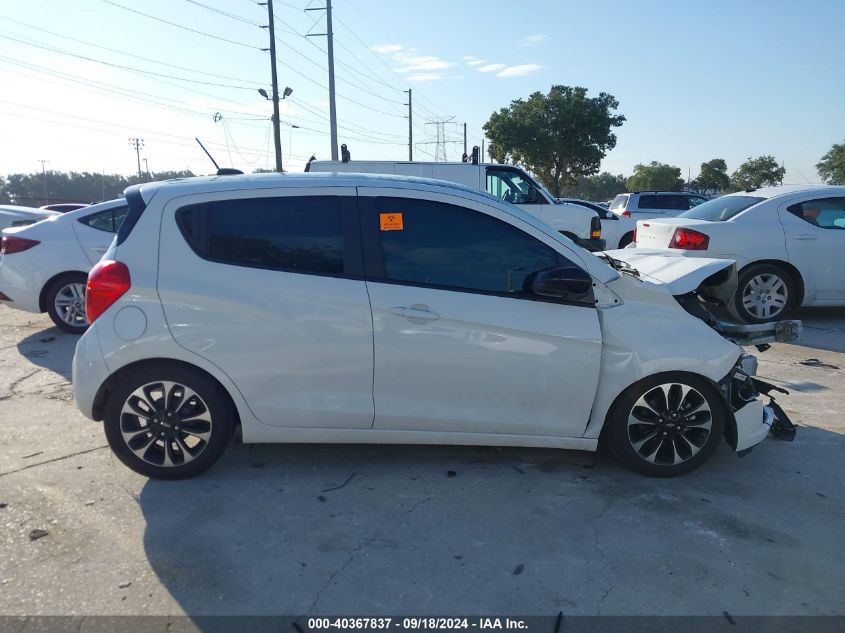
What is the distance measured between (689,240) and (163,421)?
6.54 m

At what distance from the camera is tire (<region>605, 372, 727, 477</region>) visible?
3668 mm

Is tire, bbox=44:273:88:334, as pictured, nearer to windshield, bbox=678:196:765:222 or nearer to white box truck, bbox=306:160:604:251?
white box truck, bbox=306:160:604:251

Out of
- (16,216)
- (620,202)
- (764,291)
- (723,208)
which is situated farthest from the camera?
(620,202)

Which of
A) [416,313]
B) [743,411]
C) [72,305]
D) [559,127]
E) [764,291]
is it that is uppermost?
[559,127]

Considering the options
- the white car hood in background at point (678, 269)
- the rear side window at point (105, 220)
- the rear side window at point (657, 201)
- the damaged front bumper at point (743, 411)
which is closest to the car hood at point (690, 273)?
the white car hood in background at point (678, 269)

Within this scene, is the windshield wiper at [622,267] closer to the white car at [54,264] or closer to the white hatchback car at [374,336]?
the white hatchback car at [374,336]

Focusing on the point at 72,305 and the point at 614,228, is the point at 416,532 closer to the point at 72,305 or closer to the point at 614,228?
the point at 72,305

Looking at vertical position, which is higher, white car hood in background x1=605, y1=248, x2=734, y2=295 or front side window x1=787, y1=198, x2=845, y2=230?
front side window x1=787, y1=198, x2=845, y2=230

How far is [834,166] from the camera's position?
5269cm

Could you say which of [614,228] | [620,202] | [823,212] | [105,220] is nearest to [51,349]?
[105,220]

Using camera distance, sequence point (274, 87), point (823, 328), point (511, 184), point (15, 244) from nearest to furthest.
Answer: point (15, 244)
point (823, 328)
point (511, 184)
point (274, 87)

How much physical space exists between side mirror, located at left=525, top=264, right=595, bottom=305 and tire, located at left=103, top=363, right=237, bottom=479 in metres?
1.93

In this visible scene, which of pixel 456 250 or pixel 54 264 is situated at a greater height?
pixel 456 250

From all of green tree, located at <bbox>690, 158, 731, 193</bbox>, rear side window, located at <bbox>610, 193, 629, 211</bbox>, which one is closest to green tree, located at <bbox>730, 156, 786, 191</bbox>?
green tree, located at <bbox>690, 158, 731, 193</bbox>
